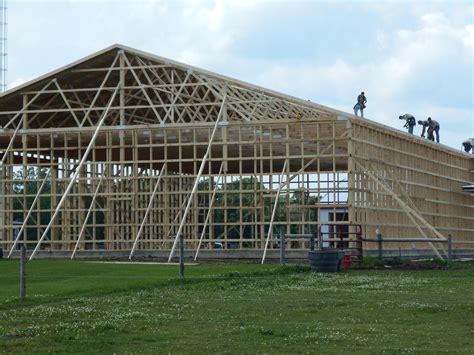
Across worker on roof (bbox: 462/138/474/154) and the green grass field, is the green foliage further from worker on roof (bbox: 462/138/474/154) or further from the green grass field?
worker on roof (bbox: 462/138/474/154)

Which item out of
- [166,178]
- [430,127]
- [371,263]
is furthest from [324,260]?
[430,127]

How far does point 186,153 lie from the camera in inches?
2093

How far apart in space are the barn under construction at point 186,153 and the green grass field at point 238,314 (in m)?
15.3

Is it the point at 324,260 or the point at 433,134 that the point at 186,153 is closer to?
the point at 433,134

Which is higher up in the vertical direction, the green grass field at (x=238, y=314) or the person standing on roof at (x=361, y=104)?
the person standing on roof at (x=361, y=104)

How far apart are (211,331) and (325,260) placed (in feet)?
52.7

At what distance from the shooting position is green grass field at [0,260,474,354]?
14.0 metres

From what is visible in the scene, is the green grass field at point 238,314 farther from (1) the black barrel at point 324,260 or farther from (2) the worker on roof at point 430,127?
(2) the worker on roof at point 430,127

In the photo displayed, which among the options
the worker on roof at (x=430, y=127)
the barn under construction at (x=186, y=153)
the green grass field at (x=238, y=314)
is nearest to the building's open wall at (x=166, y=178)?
the barn under construction at (x=186, y=153)

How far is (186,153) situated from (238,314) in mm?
35986

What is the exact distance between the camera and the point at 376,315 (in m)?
17.4

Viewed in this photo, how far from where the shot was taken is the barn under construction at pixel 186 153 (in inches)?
1690

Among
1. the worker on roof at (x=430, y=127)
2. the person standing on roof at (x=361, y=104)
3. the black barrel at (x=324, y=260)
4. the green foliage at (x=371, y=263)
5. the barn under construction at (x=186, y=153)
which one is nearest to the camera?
the black barrel at (x=324, y=260)

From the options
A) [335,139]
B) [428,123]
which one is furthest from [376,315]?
[428,123]
